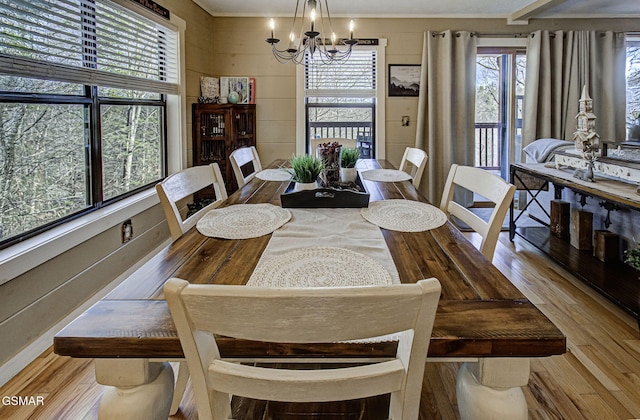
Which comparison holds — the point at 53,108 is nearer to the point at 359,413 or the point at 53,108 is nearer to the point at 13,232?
the point at 13,232

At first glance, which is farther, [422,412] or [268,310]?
[422,412]

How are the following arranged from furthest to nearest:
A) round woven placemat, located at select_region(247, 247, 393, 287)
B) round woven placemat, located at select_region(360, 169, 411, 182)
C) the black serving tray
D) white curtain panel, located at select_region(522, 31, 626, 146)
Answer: white curtain panel, located at select_region(522, 31, 626, 146) → round woven placemat, located at select_region(360, 169, 411, 182) → the black serving tray → round woven placemat, located at select_region(247, 247, 393, 287)

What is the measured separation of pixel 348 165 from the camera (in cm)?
259

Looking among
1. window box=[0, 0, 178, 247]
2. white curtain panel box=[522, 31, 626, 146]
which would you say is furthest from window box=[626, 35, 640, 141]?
window box=[0, 0, 178, 247]

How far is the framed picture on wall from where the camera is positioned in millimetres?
4934

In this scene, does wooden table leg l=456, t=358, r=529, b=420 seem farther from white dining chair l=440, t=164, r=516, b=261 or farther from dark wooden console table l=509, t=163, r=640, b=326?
dark wooden console table l=509, t=163, r=640, b=326

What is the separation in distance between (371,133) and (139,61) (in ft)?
8.58

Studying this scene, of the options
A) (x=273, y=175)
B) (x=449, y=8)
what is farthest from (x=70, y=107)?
(x=449, y=8)

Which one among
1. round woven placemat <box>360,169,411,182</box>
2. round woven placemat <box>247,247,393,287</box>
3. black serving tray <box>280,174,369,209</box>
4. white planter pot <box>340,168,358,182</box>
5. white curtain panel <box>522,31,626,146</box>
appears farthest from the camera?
white curtain panel <box>522,31,626,146</box>

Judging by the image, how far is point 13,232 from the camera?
2.13 m

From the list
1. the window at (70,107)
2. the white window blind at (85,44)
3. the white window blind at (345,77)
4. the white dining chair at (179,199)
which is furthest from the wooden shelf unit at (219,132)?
the white dining chair at (179,199)

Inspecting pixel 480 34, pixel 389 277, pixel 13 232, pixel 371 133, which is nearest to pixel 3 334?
pixel 13 232

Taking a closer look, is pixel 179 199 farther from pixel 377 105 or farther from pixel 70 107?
pixel 377 105

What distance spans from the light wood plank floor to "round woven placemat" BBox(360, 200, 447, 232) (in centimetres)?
76
